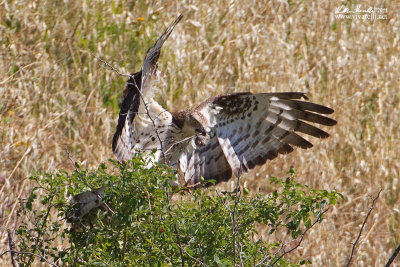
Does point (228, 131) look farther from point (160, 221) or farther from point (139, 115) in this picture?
point (160, 221)

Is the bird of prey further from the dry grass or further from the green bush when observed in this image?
the green bush

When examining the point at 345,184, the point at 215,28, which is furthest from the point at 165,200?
the point at 215,28

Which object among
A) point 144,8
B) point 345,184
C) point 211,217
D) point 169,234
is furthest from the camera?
point 144,8

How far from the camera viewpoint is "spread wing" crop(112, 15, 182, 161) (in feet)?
13.8

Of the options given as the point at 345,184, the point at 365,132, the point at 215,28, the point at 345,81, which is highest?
the point at 215,28

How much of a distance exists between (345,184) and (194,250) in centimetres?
376

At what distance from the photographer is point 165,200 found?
3115 millimetres

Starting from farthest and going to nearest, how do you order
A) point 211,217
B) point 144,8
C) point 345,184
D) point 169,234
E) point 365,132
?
1. point 144,8
2. point 365,132
3. point 345,184
4. point 211,217
5. point 169,234

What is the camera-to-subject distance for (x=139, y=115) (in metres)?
4.93

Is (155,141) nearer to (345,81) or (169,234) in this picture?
(169,234)

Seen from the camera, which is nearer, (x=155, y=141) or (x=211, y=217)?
(x=211, y=217)

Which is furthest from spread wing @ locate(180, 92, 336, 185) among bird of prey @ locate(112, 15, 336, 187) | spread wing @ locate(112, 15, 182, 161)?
spread wing @ locate(112, 15, 182, 161)

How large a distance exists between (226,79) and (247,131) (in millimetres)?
1907

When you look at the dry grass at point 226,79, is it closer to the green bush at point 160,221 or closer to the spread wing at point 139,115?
the spread wing at point 139,115
